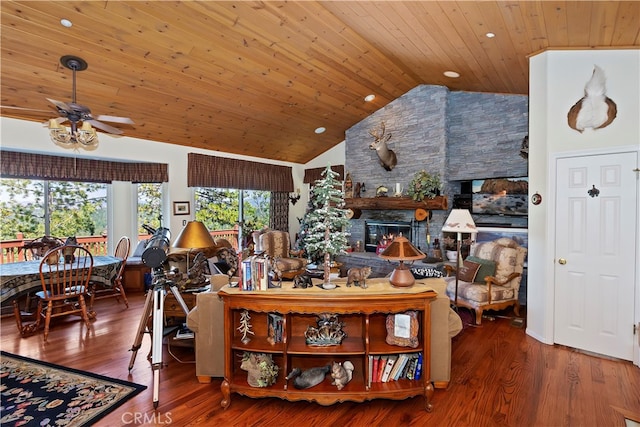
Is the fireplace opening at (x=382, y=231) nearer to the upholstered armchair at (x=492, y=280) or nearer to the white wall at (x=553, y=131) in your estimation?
the upholstered armchair at (x=492, y=280)

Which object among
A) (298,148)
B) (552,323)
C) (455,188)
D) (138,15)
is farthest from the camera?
(298,148)

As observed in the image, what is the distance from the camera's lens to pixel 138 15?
3248mm

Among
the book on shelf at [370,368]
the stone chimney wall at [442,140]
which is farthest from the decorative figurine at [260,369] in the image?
the stone chimney wall at [442,140]

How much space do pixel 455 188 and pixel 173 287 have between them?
5.08 metres

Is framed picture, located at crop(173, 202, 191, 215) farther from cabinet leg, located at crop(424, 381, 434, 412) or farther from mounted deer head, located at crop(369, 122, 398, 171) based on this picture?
cabinet leg, located at crop(424, 381, 434, 412)

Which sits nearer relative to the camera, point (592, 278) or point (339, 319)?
point (339, 319)

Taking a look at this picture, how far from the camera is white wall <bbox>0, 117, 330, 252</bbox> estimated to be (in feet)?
14.8

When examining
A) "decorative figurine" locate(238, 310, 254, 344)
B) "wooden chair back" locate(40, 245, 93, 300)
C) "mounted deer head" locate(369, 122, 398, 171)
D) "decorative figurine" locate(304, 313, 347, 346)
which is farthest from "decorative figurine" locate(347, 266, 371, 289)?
"mounted deer head" locate(369, 122, 398, 171)

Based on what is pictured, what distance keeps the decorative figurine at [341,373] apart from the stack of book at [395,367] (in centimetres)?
Result: 16

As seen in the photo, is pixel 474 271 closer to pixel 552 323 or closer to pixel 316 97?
pixel 552 323

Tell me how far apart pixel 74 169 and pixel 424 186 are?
5856mm

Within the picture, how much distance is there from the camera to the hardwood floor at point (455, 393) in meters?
2.35

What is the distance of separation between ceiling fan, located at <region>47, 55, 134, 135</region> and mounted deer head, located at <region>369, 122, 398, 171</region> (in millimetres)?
4251

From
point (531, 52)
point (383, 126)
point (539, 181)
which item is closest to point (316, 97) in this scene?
point (383, 126)
